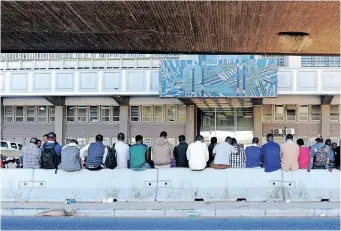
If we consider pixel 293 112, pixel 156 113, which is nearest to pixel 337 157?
pixel 293 112

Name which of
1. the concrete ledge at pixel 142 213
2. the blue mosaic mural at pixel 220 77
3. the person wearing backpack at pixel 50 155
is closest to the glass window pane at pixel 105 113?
the blue mosaic mural at pixel 220 77

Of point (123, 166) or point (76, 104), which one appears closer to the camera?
point (123, 166)

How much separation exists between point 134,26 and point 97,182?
213 inches

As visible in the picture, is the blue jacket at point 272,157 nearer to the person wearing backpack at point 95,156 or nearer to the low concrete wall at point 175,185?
the low concrete wall at point 175,185

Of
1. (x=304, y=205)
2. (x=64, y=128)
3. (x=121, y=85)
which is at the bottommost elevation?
(x=304, y=205)

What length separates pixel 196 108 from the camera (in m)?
41.0

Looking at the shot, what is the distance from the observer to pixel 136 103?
40938 mm

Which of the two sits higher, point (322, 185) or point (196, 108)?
point (196, 108)

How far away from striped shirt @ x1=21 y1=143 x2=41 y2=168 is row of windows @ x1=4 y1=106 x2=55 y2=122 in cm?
2561

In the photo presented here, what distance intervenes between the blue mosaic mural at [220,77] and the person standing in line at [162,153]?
19.6m

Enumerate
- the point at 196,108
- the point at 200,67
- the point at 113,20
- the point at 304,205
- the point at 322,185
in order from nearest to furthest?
1. the point at 113,20
2. the point at 304,205
3. the point at 322,185
4. the point at 200,67
5. the point at 196,108

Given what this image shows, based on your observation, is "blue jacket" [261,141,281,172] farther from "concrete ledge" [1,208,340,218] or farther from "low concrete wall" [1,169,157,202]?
"low concrete wall" [1,169,157,202]

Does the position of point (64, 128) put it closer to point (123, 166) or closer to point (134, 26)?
point (123, 166)

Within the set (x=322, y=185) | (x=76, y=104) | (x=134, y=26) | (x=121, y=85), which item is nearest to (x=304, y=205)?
(x=322, y=185)
